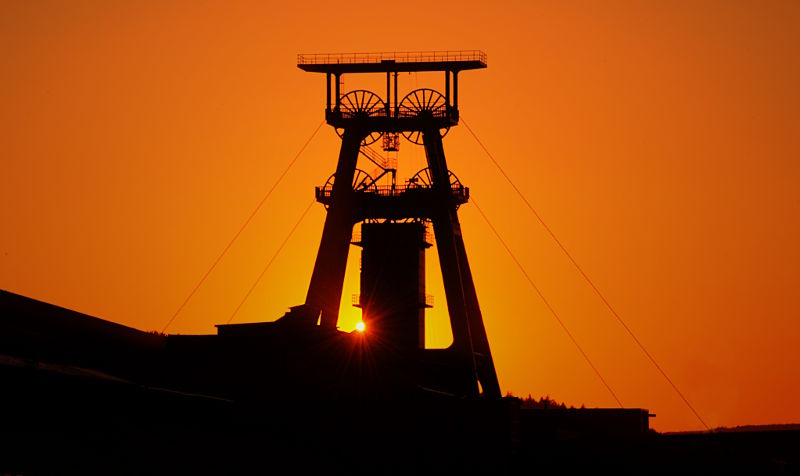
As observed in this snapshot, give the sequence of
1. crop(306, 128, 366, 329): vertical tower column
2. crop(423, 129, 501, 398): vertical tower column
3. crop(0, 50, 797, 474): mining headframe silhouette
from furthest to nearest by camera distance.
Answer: crop(423, 129, 501, 398): vertical tower column
crop(306, 128, 366, 329): vertical tower column
crop(0, 50, 797, 474): mining headframe silhouette

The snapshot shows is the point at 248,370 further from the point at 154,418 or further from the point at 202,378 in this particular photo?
the point at 154,418

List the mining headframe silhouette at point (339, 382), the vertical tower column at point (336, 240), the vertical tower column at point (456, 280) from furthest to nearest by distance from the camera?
the vertical tower column at point (456, 280), the vertical tower column at point (336, 240), the mining headframe silhouette at point (339, 382)

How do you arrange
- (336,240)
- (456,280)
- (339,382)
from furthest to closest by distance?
(336,240) → (456,280) → (339,382)

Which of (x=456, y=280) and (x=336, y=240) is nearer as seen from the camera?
(x=456, y=280)

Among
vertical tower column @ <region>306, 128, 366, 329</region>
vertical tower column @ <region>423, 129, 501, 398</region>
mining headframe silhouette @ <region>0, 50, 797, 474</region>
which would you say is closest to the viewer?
mining headframe silhouette @ <region>0, 50, 797, 474</region>

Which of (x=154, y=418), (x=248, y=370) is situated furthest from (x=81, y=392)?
(x=248, y=370)

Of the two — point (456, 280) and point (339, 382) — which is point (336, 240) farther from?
point (339, 382)

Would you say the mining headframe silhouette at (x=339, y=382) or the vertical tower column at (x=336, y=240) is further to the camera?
the vertical tower column at (x=336, y=240)

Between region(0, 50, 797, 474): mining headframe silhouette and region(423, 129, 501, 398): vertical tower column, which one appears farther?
region(423, 129, 501, 398): vertical tower column

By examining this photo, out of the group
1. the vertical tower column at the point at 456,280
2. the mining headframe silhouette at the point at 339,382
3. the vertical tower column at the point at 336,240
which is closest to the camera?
the mining headframe silhouette at the point at 339,382

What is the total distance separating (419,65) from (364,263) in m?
8.56

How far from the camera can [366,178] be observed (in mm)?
62438

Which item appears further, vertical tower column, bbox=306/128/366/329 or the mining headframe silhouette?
vertical tower column, bbox=306/128/366/329

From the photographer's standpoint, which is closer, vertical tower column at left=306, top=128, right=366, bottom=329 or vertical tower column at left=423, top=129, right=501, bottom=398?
vertical tower column at left=306, top=128, right=366, bottom=329
